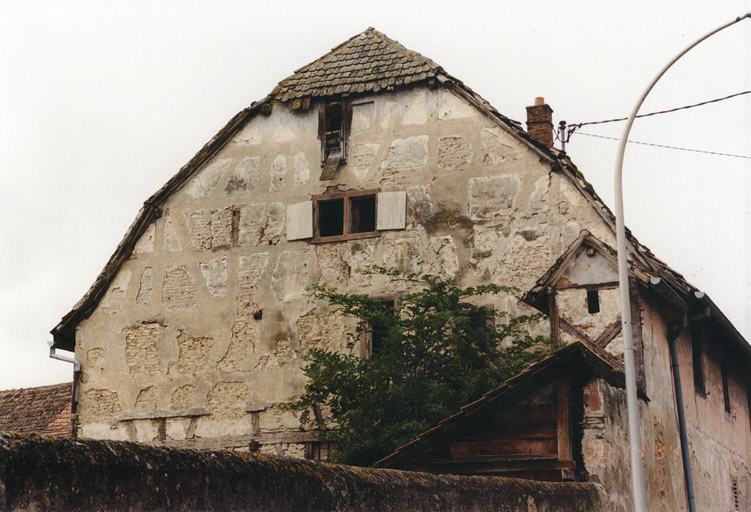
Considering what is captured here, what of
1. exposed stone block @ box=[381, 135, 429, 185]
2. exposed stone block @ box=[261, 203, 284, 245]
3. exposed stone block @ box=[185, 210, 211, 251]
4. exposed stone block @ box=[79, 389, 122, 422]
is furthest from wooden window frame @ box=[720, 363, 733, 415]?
exposed stone block @ box=[79, 389, 122, 422]

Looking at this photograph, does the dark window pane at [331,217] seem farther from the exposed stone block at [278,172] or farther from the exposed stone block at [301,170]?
the exposed stone block at [278,172]

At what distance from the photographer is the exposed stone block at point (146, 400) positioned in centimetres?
1961

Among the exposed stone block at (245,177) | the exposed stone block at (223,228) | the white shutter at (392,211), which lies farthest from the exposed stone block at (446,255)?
A: the exposed stone block at (223,228)

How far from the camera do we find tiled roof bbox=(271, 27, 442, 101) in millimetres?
19484

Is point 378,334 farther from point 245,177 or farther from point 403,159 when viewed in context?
point 245,177

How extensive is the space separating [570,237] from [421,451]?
5689mm

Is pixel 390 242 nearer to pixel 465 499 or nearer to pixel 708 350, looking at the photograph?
pixel 708 350

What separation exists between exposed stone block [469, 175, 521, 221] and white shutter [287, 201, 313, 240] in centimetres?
310

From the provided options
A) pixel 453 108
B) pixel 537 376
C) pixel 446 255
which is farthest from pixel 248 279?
pixel 537 376

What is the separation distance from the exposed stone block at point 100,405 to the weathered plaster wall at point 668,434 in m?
10.1

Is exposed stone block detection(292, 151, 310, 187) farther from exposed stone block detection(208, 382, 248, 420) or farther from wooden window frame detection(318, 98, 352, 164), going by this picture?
exposed stone block detection(208, 382, 248, 420)

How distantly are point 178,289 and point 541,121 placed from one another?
7671mm

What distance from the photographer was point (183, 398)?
19422 millimetres

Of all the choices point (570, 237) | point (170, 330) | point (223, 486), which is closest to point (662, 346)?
point (570, 237)
